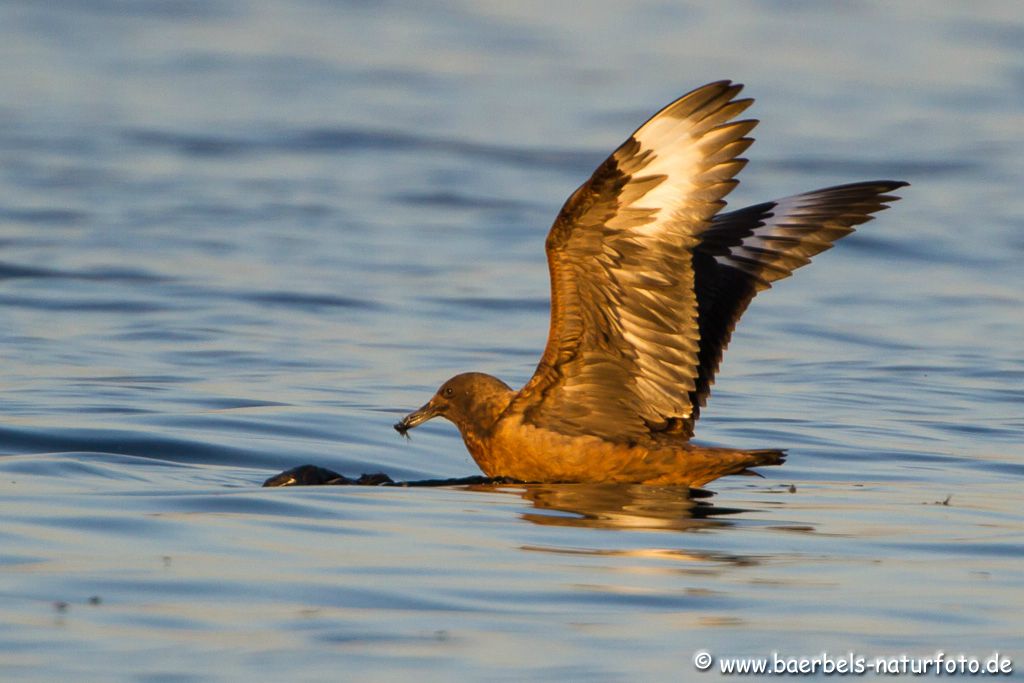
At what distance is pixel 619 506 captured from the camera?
7.05 metres

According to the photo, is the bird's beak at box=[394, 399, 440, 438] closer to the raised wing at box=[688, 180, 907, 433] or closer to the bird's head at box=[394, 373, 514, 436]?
the bird's head at box=[394, 373, 514, 436]

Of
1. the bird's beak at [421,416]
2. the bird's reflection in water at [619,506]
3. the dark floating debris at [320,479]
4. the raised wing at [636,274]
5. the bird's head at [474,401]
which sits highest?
the raised wing at [636,274]

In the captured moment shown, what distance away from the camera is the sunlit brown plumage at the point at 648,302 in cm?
688

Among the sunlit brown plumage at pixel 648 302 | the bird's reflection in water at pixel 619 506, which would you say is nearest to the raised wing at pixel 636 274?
the sunlit brown plumage at pixel 648 302

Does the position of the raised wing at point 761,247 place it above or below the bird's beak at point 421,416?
above

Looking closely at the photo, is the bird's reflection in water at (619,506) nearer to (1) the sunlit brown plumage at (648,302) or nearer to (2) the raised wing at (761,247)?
(1) the sunlit brown plumage at (648,302)

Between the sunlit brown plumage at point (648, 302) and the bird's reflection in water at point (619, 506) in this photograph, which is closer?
the bird's reflection in water at point (619, 506)

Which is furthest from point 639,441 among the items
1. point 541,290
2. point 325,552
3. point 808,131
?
point 808,131

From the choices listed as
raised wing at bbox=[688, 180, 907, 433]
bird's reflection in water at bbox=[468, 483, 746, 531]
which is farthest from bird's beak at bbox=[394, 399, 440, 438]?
raised wing at bbox=[688, 180, 907, 433]

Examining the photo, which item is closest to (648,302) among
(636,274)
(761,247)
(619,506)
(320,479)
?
(636,274)

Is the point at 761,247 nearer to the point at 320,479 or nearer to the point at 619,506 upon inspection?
the point at 619,506

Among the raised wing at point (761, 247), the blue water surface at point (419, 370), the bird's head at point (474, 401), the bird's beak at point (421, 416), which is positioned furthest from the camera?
the raised wing at point (761, 247)

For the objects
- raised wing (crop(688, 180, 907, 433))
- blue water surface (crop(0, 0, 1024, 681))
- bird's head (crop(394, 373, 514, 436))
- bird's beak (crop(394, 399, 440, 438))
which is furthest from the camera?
raised wing (crop(688, 180, 907, 433))

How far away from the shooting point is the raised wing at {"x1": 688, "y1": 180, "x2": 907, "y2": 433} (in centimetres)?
815
